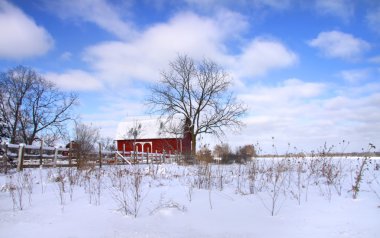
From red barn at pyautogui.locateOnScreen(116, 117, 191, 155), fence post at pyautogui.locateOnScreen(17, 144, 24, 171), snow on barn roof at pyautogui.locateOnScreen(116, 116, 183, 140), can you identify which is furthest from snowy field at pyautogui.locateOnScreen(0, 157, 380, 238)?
snow on barn roof at pyautogui.locateOnScreen(116, 116, 183, 140)

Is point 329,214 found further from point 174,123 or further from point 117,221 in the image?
point 174,123

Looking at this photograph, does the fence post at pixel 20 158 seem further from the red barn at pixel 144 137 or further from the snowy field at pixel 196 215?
the red barn at pixel 144 137

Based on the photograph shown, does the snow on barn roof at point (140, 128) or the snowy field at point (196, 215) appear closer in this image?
the snowy field at point (196, 215)

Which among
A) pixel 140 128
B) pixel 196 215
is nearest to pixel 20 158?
pixel 196 215

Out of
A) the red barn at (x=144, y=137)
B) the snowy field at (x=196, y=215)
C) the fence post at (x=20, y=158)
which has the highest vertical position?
the red barn at (x=144, y=137)

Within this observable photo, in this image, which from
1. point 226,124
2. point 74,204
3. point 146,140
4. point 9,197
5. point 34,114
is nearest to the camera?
point 74,204

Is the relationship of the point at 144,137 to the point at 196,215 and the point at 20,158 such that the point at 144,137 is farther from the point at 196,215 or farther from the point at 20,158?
the point at 196,215

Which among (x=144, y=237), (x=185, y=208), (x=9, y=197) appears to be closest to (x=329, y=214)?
(x=185, y=208)

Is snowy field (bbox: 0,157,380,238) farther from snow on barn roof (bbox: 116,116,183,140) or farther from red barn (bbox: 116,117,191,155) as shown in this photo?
snow on barn roof (bbox: 116,116,183,140)

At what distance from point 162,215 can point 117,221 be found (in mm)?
637

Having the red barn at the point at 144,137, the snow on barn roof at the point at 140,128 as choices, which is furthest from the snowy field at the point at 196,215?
the snow on barn roof at the point at 140,128

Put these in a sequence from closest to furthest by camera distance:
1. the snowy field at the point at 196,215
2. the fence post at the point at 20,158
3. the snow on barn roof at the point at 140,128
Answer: the snowy field at the point at 196,215 → the fence post at the point at 20,158 → the snow on barn roof at the point at 140,128

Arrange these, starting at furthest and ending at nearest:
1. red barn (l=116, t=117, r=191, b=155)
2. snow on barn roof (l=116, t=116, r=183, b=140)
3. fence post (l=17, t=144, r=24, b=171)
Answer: snow on barn roof (l=116, t=116, r=183, b=140) < red barn (l=116, t=117, r=191, b=155) < fence post (l=17, t=144, r=24, b=171)

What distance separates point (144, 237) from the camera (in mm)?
3799
